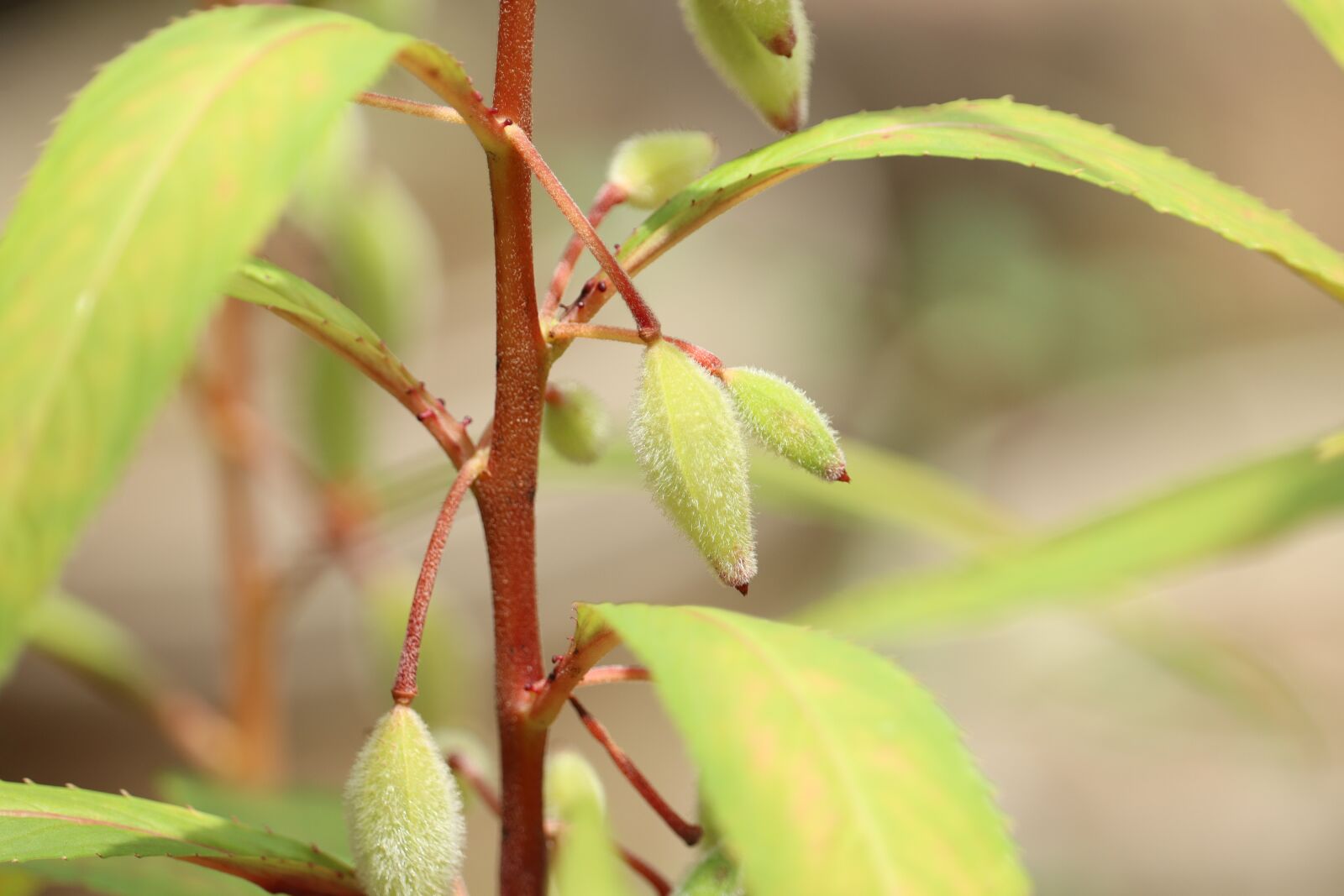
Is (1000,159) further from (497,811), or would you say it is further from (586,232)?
(497,811)

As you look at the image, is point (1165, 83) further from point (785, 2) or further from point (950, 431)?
point (785, 2)

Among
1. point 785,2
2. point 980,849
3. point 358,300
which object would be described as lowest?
point 980,849

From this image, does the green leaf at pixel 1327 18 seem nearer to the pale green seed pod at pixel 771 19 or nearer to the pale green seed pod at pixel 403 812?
the pale green seed pod at pixel 771 19

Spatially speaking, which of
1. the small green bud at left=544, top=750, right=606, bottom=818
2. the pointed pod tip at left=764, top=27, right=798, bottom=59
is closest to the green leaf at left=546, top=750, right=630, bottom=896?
the small green bud at left=544, top=750, right=606, bottom=818

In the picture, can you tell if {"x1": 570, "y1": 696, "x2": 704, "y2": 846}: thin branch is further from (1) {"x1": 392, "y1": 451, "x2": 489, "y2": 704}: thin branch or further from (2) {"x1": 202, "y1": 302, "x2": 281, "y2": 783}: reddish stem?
(2) {"x1": 202, "y1": 302, "x2": 281, "y2": 783}: reddish stem

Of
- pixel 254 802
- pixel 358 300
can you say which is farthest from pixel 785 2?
pixel 358 300
